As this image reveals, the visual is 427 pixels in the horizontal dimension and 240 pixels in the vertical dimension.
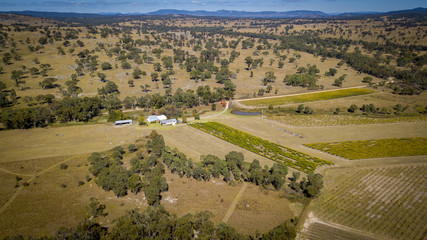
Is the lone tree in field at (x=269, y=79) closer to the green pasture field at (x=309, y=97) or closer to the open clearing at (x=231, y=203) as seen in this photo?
the green pasture field at (x=309, y=97)

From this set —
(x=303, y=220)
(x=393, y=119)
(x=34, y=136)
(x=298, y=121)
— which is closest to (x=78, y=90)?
(x=34, y=136)

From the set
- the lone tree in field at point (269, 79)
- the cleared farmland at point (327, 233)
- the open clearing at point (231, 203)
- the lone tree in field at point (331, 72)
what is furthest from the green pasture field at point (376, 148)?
A: the lone tree in field at point (331, 72)

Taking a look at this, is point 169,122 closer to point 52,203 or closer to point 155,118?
point 155,118

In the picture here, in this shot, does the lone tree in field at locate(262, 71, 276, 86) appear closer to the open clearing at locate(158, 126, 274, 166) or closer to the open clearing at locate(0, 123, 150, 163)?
the open clearing at locate(158, 126, 274, 166)

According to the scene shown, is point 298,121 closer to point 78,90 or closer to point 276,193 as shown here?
point 276,193

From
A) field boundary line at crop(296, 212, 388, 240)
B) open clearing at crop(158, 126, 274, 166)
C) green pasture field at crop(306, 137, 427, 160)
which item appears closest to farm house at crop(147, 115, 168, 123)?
open clearing at crop(158, 126, 274, 166)
